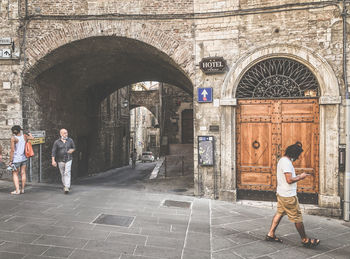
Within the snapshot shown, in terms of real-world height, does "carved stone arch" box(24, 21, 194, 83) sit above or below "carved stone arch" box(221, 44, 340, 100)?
above

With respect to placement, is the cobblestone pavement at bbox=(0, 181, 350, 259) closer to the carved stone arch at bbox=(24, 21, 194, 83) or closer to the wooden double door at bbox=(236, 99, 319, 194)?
the wooden double door at bbox=(236, 99, 319, 194)

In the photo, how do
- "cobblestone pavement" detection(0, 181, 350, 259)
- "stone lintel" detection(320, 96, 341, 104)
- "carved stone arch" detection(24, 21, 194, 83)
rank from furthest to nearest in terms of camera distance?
"carved stone arch" detection(24, 21, 194, 83)
"stone lintel" detection(320, 96, 341, 104)
"cobblestone pavement" detection(0, 181, 350, 259)

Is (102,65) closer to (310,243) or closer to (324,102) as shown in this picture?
(324,102)

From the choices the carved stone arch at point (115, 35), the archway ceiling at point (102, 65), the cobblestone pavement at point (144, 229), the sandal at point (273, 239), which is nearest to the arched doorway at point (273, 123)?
the cobblestone pavement at point (144, 229)

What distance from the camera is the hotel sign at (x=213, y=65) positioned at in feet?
19.4

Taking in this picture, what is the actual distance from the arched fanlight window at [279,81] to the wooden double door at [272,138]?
0.20 metres

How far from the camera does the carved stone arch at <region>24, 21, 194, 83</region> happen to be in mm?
6184

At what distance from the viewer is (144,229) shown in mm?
3928

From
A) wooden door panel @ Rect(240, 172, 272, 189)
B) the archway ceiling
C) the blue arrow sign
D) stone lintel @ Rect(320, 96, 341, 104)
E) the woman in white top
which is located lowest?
wooden door panel @ Rect(240, 172, 272, 189)

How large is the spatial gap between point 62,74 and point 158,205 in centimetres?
582

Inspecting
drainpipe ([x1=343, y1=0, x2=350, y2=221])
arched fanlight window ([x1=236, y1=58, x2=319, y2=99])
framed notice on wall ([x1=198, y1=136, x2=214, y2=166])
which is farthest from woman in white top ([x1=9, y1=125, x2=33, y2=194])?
drainpipe ([x1=343, y1=0, x2=350, y2=221])

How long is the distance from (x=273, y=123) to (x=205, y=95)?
175cm

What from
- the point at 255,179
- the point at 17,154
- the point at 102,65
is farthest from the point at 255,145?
the point at 102,65

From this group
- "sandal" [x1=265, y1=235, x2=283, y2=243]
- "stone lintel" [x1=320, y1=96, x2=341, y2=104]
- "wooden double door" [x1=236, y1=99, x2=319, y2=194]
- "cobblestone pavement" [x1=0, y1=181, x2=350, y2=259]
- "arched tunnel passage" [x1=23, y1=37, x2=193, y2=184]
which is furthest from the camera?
"arched tunnel passage" [x1=23, y1=37, x2=193, y2=184]
